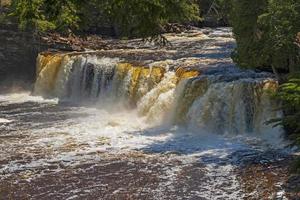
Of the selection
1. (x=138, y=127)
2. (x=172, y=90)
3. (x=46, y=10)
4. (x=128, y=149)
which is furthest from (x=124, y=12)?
(x=172, y=90)

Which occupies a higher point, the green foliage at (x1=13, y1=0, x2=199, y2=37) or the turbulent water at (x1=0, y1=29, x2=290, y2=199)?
the green foliage at (x1=13, y1=0, x2=199, y2=37)

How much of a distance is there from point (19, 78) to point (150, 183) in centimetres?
1915

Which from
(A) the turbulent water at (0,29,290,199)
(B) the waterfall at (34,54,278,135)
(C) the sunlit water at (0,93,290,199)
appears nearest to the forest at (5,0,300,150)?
(B) the waterfall at (34,54,278,135)

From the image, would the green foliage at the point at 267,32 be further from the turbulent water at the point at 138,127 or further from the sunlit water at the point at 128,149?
the sunlit water at the point at 128,149

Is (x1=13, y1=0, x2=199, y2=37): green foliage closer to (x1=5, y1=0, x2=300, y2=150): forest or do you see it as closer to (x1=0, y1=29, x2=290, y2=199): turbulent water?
(x1=5, y1=0, x2=300, y2=150): forest

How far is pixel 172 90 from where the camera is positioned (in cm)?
2000

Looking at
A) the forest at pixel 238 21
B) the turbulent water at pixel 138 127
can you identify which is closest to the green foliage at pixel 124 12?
the forest at pixel 238 21

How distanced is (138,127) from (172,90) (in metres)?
2.21

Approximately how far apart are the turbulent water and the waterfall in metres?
0.04

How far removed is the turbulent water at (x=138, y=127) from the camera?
41.2 ft

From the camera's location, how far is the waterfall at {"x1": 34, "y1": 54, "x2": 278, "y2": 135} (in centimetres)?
1733

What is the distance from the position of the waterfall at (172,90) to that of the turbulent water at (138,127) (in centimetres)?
4

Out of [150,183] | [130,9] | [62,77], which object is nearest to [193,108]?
[150,183]

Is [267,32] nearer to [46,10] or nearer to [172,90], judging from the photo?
[172,90]
